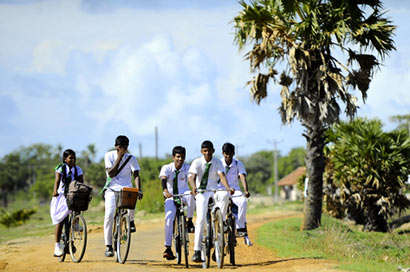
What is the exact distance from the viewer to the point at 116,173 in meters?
10.9

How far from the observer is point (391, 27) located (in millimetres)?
20062

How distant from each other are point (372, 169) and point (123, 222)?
48.9 feet

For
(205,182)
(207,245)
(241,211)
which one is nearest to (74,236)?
(207,245)

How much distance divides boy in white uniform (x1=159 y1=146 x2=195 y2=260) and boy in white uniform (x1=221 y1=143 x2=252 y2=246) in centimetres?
85

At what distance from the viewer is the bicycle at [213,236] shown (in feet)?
33.6

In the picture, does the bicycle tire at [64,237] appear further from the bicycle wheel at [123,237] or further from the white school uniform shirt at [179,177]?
the white school uniform shirt at [179,177]

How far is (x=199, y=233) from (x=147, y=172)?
142 ft

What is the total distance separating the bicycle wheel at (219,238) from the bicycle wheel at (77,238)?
2434mm

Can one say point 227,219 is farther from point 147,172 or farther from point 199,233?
point 147,172

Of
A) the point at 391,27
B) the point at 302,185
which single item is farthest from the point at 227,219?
the point at 302,185

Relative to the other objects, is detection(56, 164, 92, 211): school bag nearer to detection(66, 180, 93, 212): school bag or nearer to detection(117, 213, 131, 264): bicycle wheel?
detection(66, 180, 93, 212): school bag

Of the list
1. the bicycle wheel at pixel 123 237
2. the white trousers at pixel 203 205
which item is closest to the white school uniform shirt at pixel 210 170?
the white trousers at pixel 203 205

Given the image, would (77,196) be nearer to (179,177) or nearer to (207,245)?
(179,177)

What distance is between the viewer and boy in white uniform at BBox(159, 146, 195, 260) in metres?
11.1
